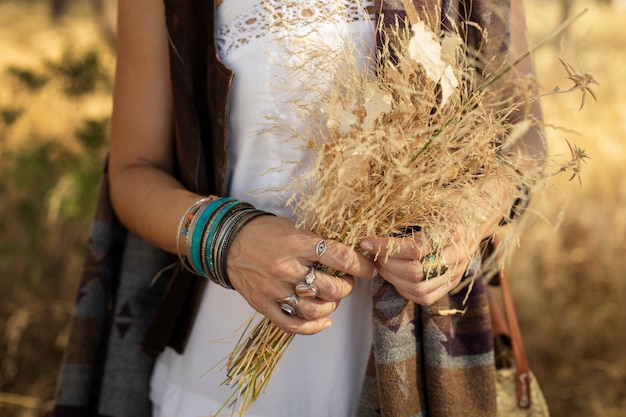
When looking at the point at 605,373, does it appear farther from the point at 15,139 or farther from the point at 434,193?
the point at 15,139

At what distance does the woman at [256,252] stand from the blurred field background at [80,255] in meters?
1.70

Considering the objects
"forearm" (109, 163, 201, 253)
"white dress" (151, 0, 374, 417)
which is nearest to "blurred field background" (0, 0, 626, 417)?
"forearm" (109, 163, 201, 253)

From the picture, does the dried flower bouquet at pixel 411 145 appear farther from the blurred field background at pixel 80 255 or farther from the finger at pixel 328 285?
the blurred field background at pixel 80 255

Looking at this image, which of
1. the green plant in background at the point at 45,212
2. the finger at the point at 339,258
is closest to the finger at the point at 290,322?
the finger at the point at 339,258

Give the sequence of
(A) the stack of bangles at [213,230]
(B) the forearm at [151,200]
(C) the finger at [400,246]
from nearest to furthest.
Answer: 1. (C) the finger at [400,246]
2. (A) the stack of bangles at [213,230]
3. (B) the forearm at [151,200]

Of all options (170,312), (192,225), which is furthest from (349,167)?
(170,312)

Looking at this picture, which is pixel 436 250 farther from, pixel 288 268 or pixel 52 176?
pixel 52 176

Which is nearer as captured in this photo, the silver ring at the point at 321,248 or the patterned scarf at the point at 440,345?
the silver ring at the point at 321,248

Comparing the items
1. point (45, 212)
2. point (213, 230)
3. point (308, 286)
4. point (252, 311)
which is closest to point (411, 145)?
point (308, 286)

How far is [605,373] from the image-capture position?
10.3 ft

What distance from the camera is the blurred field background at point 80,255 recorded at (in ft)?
9.83

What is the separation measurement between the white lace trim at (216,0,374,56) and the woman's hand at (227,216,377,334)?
0.38m

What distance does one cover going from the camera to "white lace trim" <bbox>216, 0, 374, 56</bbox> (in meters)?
Answer: 1.15

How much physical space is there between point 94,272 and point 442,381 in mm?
943
